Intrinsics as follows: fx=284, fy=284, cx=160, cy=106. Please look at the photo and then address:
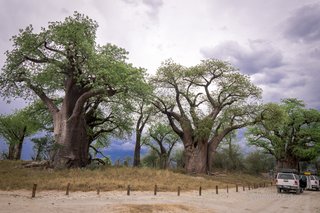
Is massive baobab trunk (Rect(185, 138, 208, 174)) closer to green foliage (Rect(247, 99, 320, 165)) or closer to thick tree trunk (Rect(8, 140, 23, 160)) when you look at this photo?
green foliage (Rect(247, 99, 320, 165))

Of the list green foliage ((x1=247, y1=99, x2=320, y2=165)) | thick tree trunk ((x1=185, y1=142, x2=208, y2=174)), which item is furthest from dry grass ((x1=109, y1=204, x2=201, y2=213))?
green foliage ((x1=247, y1=99, x2=320, y2=165))

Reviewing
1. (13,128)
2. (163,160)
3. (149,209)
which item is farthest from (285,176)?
(13,128)

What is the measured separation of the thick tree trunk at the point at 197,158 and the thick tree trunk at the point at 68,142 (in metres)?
15.0

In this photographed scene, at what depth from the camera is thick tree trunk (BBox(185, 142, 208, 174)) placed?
38625 millimetres

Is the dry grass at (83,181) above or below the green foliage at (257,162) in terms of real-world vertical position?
below

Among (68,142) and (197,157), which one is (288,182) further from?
(68,142)

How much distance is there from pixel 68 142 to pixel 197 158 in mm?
17906

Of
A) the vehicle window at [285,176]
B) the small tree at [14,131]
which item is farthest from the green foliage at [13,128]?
the vehicle window at [285,176]

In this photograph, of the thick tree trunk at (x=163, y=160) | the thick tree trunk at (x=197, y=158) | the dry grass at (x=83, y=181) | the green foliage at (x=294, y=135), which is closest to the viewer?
the dry grass at (x=83, y=181)

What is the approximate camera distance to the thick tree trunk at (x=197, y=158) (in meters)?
38.6

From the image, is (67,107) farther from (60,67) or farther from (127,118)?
(127,118)

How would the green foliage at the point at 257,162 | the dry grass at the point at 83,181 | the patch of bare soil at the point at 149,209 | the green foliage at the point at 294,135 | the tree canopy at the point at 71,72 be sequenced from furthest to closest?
the green foliage at the point at 257,162 < the green foliage at the point at 294,135 < the tree canopy at the point at 71,72 < the dry grass at the point at 83,181 < the patch of bare soil at the point at 149,209

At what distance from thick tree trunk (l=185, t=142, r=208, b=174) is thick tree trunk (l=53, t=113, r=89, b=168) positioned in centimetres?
1496

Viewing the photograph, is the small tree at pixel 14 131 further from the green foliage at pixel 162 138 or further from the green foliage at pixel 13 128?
the green foliage at pixel 162 138
